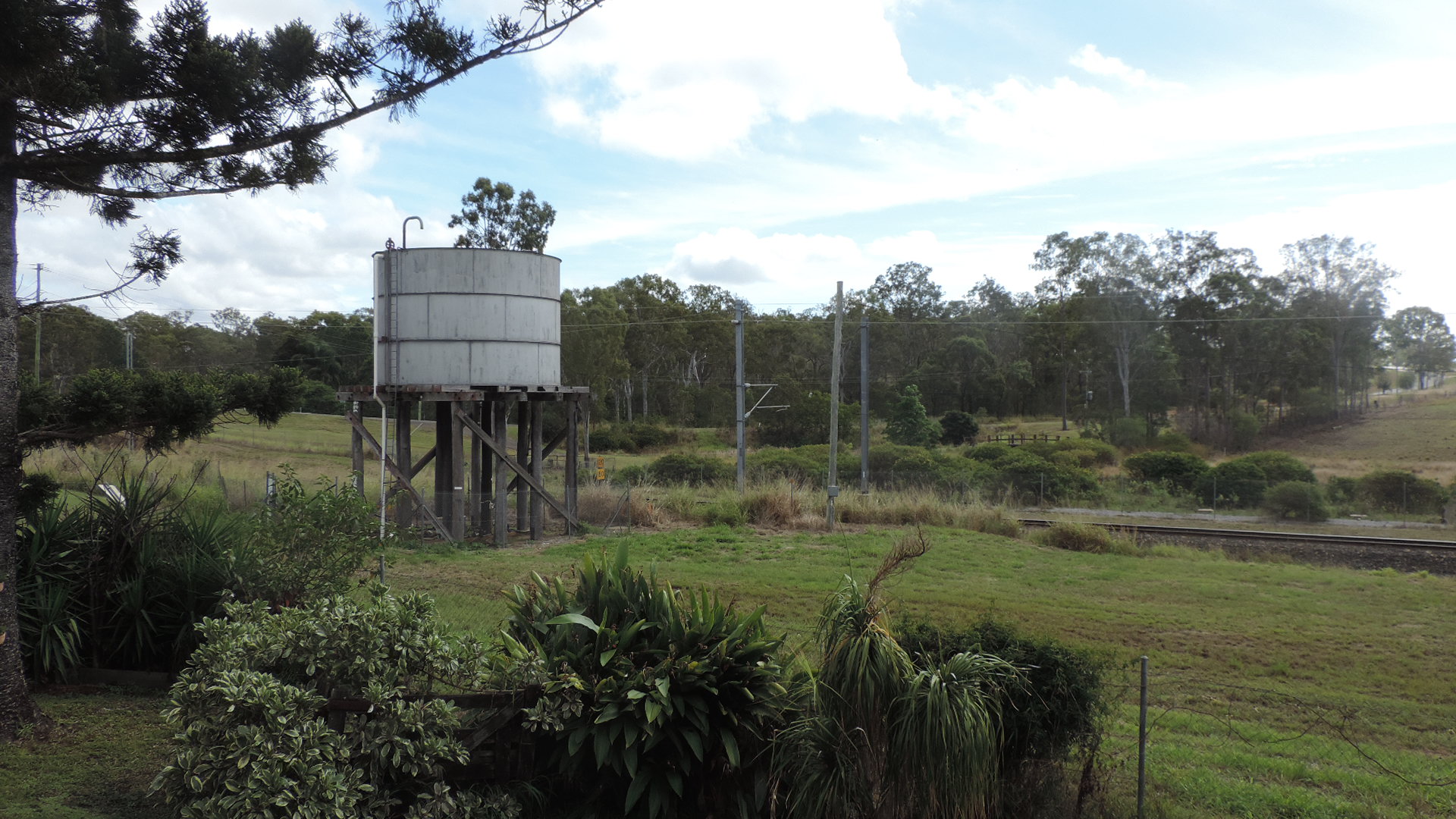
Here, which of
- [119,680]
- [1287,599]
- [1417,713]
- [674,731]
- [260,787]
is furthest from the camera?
[1287,599]

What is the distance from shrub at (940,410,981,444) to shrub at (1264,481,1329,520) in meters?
24.4

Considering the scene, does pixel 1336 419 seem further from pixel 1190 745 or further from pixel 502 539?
pixel 1190 745

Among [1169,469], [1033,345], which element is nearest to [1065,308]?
[1033,345]

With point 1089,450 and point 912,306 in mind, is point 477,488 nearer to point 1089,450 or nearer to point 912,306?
point 1089,450

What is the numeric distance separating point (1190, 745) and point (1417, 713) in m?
3.22

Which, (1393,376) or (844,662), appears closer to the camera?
(844,662)

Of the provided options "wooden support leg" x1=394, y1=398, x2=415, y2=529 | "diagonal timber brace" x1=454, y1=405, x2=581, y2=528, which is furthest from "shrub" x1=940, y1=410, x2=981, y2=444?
"wooden support leg" x1=394, y1=398, x2=415, y2=529

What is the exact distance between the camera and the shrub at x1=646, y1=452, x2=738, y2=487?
33875 mm

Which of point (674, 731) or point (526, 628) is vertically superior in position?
point (526, 628)

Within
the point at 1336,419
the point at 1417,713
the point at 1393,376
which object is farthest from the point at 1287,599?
the point at 1393,376

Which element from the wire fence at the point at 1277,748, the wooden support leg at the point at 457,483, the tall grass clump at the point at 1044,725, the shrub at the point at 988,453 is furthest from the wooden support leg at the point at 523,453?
the shrub at the point at 988,453

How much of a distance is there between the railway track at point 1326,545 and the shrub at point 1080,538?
0.68 metres

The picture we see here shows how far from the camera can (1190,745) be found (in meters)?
7.62

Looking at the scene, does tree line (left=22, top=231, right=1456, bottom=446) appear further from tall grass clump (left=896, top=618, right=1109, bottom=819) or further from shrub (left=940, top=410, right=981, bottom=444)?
tall grass clump (left=896, top=618, right=1109, bottom=819)
